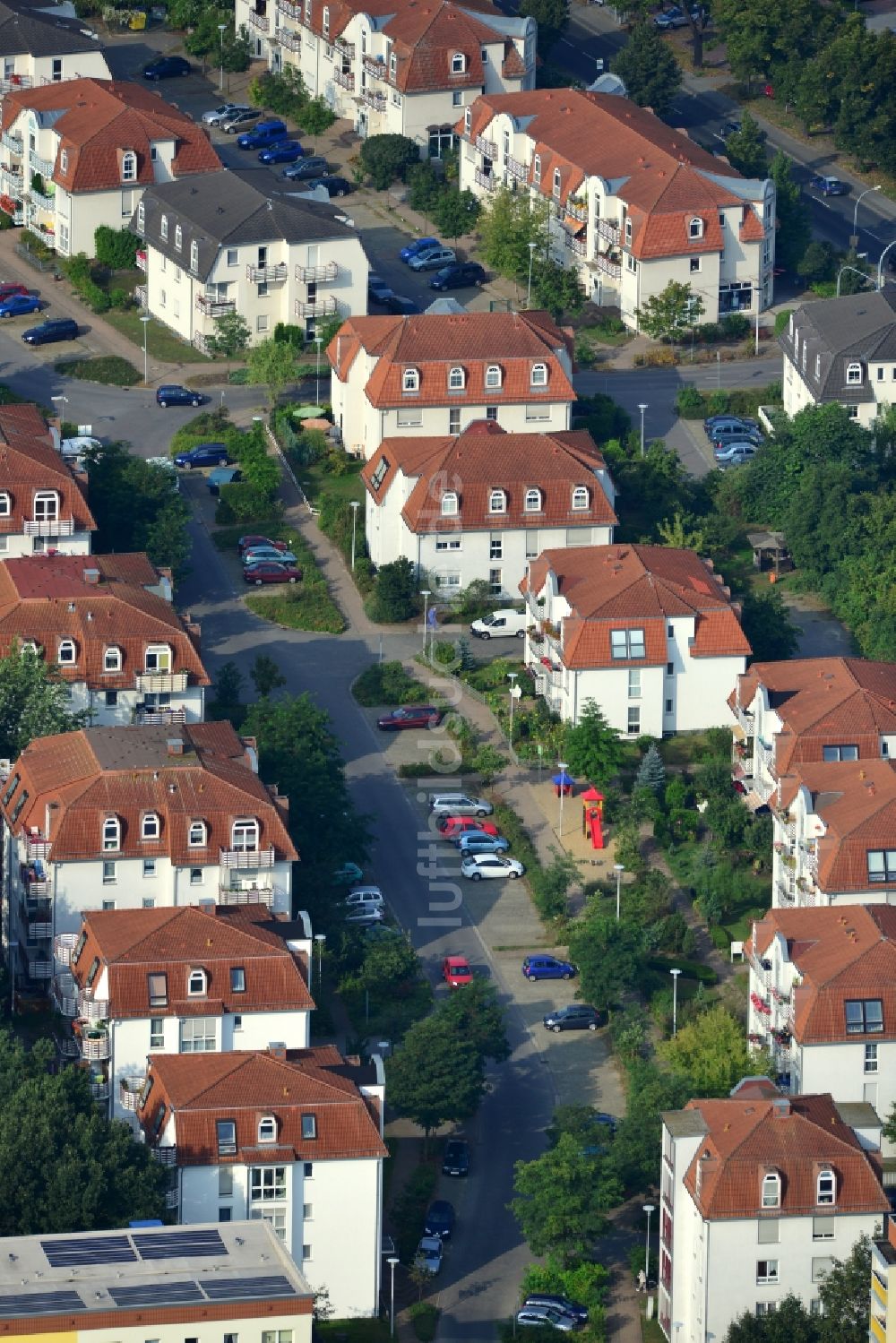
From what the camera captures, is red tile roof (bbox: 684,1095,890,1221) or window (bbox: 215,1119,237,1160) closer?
red tile roof (bbox: 684,1095,890,1221)

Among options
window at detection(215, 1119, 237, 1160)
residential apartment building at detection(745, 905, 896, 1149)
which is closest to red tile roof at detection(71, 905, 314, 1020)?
window at detection(215, 1119, 237, 1160)

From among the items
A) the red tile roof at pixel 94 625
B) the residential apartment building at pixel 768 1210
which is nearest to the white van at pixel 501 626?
the red tile roof at pixel 94 625

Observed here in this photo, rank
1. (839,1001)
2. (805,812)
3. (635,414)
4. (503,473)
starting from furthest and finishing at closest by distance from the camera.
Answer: (635,414) < (503,473) < (805,812) < (839,1001)

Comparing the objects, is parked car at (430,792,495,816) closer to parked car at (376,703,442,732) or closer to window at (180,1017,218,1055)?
parked car at (376,703,442,732)

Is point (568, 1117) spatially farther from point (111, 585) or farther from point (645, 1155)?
point (111, 585)

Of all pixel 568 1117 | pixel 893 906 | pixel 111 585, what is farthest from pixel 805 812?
pixel 111 585

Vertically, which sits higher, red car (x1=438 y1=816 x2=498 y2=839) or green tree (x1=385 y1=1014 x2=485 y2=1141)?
green tree (x1=385 y1=1014 x2=485 y2=1141)

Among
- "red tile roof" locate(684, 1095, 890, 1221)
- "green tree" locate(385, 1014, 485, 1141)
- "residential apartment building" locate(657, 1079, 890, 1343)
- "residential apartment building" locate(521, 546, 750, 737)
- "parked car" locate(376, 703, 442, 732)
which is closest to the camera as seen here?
"red tile roof" locate(684, 1095, 890, 1221)
